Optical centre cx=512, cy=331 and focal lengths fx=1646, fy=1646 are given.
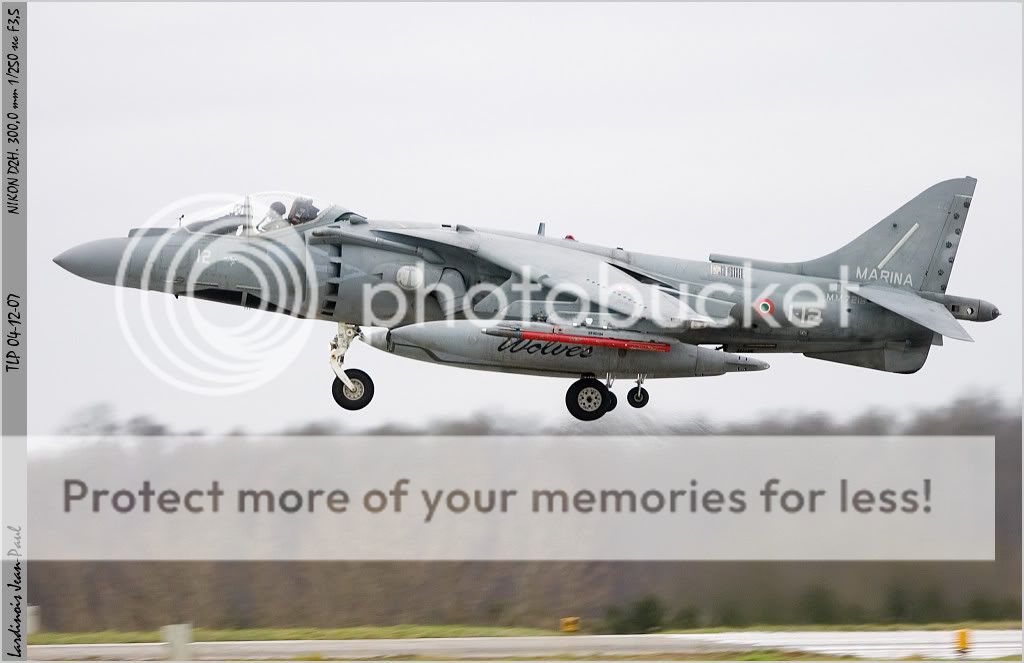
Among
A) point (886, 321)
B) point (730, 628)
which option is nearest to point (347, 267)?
point (886, 321)

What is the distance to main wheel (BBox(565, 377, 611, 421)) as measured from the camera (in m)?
20.3

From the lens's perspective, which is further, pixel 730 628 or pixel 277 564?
pixel 277 564

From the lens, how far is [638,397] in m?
20.3

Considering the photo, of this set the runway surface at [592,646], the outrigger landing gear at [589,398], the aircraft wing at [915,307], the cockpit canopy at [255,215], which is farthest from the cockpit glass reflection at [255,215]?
the aircraft wing at [915,307]

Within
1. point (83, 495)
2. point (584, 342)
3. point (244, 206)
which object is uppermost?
point (244, 206)

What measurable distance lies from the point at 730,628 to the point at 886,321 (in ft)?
19.2

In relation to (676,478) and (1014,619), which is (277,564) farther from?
(1014,619)

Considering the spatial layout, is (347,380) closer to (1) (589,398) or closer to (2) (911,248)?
(1) (589,398)

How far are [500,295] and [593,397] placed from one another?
1748 millimetres

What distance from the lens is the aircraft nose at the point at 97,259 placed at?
1970 cm

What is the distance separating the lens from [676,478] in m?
24.8

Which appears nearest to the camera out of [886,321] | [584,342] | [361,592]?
[584,342]

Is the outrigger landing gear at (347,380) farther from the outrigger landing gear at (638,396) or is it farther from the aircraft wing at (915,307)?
the aircraft wing at (915,307)

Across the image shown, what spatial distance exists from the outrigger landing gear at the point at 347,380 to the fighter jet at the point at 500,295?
2 cm
